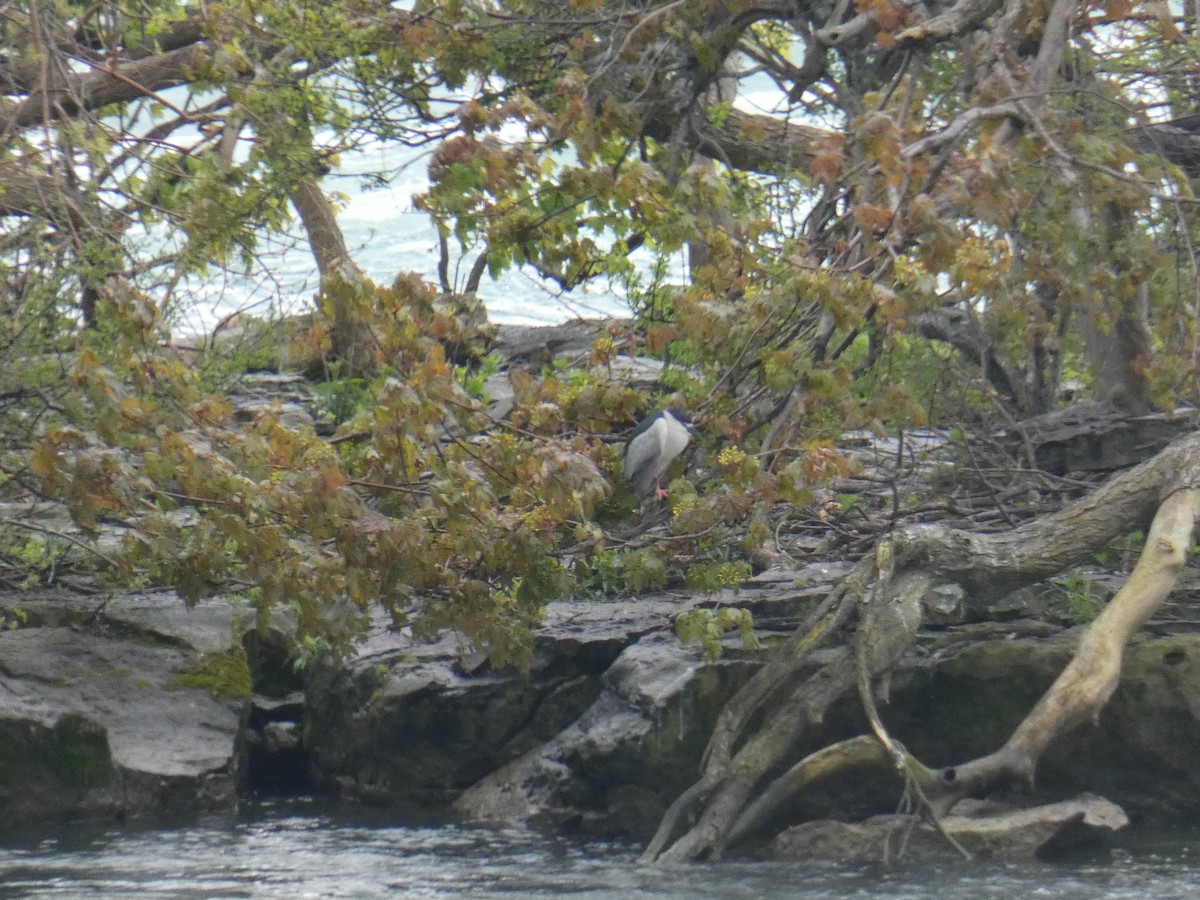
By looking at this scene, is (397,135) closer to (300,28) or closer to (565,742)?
(300,28)

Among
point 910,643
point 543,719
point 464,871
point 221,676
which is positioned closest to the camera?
point 464,871

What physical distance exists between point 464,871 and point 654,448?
85.7 inches

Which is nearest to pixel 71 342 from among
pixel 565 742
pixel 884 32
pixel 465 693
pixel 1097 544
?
pixel 465 693

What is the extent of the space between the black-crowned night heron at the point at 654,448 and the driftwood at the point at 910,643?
1037 millimetres

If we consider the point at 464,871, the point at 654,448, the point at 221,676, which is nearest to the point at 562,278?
the point at 654,448

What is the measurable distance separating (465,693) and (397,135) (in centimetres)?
360

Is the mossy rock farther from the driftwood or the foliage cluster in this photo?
the driftwood

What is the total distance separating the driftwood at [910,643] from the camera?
6738mm

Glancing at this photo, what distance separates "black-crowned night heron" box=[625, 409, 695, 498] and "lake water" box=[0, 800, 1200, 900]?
180cm

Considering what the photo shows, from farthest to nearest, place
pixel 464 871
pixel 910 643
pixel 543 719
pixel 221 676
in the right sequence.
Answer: pixel 221 676, pixel 543 719, pixel 910 643, pixel 464 871

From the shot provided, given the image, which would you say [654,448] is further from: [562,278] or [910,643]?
[910,643]

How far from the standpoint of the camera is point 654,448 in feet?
24.1

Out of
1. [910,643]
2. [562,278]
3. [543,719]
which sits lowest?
[543,719]

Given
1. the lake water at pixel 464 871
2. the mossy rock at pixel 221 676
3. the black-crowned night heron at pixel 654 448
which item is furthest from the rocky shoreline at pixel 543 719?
the black-crowned night heron at pixel 654 448
